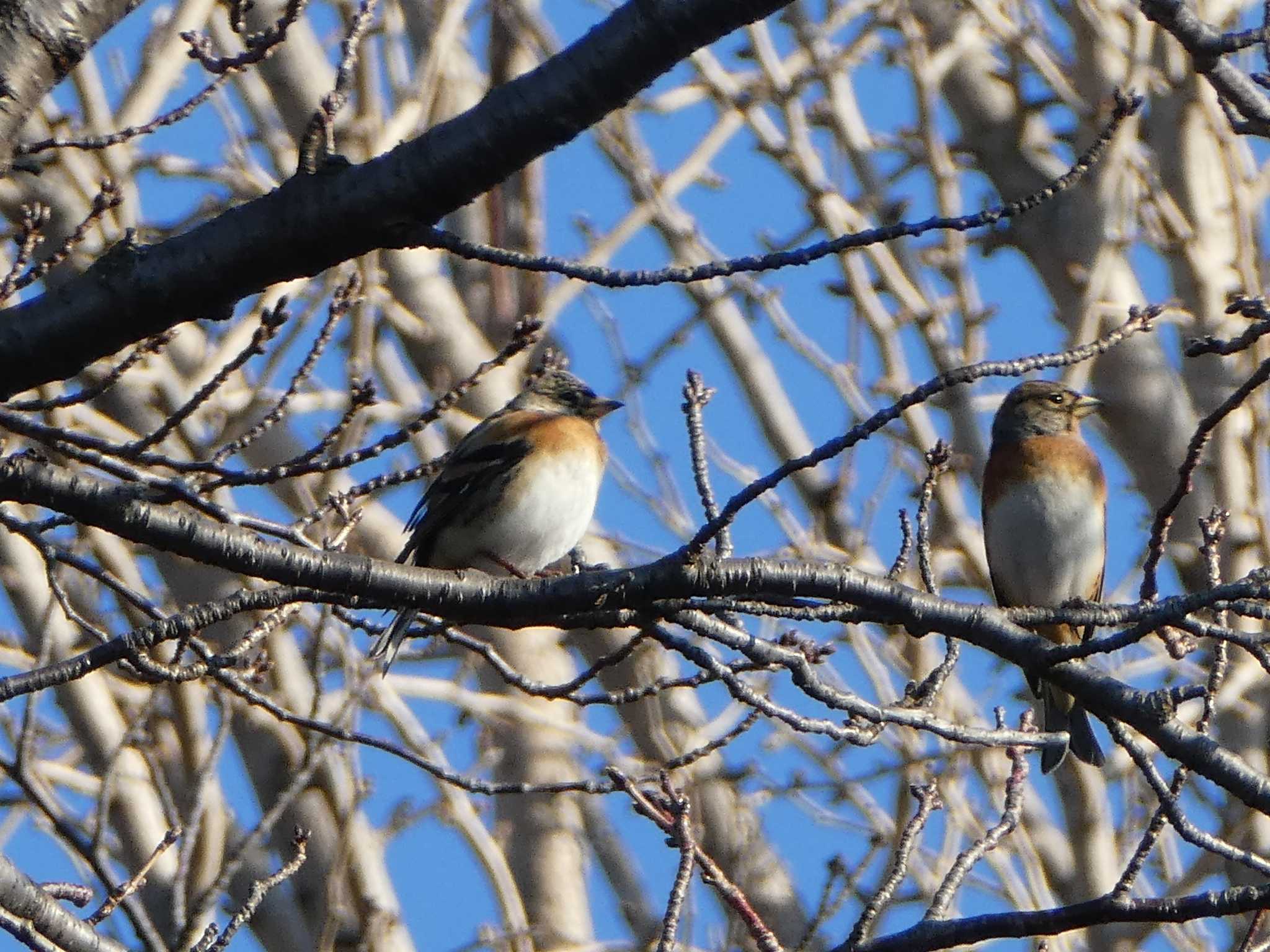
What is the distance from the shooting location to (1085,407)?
7176mm

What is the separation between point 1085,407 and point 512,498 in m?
2.57

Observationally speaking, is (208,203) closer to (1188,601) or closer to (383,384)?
(383,384)

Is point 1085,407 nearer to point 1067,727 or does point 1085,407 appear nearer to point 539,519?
point 1067,727

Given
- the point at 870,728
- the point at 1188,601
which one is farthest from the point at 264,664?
the point at 1188,601

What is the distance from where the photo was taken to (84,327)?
9.50 feet

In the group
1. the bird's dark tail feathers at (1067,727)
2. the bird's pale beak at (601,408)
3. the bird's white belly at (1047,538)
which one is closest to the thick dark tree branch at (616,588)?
the bird's dark tail feathers at (1067,727)

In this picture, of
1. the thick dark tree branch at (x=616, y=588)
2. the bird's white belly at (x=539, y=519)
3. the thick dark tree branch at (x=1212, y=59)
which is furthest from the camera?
the bird's white belly at (x=539, y=519)

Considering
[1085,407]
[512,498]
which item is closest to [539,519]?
[512,498]

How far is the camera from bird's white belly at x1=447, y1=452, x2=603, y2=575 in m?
5.91

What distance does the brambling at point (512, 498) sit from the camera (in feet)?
19.4

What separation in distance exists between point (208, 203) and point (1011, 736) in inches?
231

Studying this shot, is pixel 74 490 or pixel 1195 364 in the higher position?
pixel 1195 364

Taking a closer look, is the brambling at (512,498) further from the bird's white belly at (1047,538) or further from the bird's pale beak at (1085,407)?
the bird's pale beak at (1085,407)

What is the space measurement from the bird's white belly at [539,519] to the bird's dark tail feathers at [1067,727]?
1.65 metres
